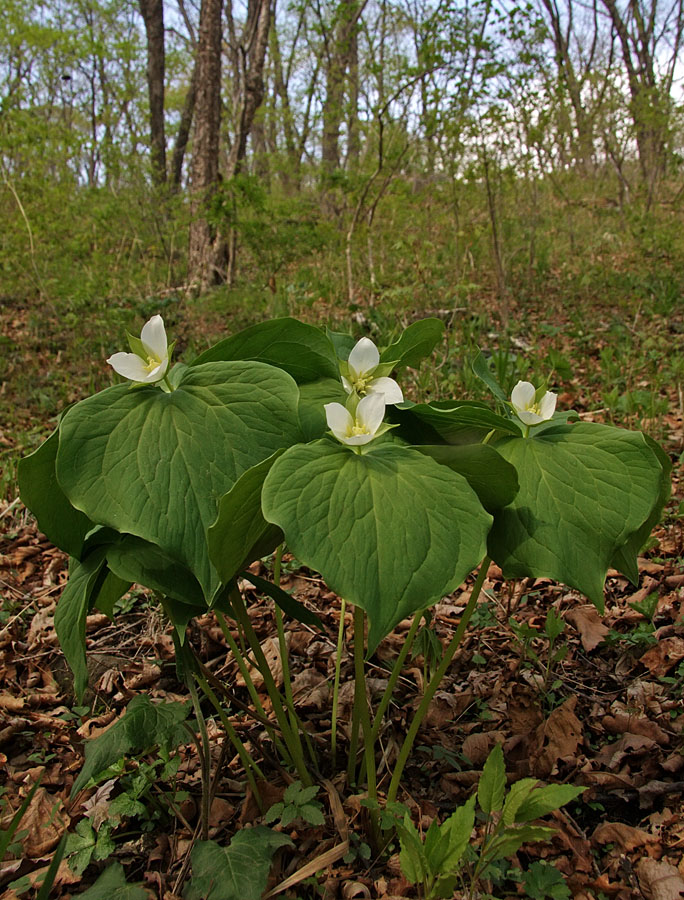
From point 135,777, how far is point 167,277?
5352 millimetres

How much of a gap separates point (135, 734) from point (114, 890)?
8.7 inches

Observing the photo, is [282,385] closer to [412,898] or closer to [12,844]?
[412,898]

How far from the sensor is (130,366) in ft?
2.96

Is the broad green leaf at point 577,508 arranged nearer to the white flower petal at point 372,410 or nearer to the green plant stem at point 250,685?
the white flower petal at point 372,410

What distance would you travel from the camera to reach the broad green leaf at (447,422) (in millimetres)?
927

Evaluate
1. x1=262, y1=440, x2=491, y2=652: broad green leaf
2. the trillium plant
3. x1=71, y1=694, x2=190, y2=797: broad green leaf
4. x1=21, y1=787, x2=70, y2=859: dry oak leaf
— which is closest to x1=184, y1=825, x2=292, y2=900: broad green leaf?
x1=71, y1=694, x2=190, y2=797: broad green leaf

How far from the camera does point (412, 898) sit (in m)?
1.02

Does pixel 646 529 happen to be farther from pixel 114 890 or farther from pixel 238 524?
pixel 114 890

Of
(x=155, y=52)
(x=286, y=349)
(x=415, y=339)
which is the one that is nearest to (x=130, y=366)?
(x=286, y=349)

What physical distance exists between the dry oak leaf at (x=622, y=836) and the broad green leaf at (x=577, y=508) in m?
0.61

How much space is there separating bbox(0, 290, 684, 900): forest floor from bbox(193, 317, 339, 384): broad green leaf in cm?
73

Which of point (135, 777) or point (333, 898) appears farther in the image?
point (135, 777)

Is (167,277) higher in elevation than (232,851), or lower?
higher

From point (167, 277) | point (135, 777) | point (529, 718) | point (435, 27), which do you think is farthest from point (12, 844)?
point (167, 277)
